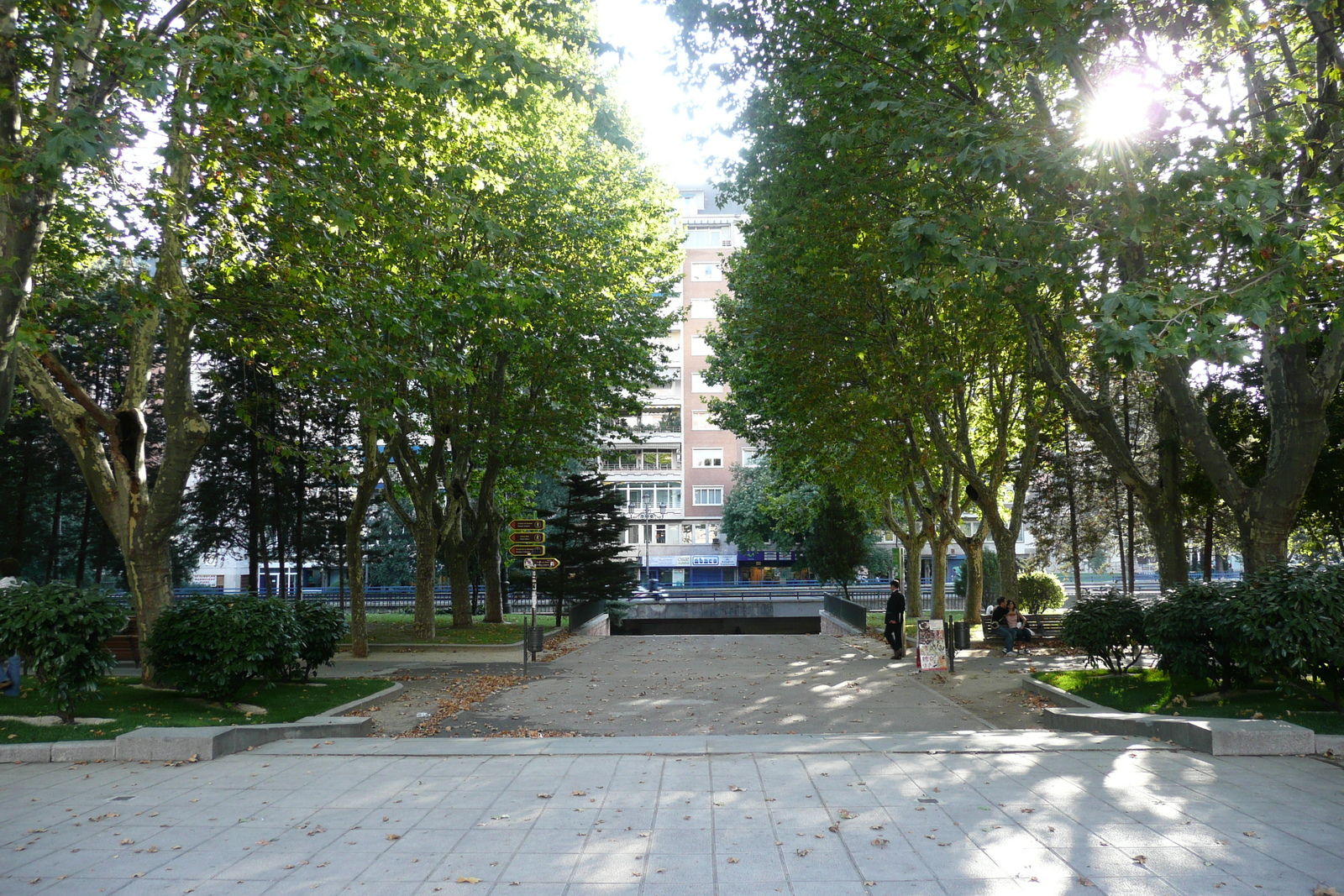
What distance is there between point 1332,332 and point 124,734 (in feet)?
42.5

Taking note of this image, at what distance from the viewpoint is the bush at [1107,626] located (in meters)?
12.9

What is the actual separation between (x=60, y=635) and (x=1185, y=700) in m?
12.6

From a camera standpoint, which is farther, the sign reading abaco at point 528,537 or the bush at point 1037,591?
the bush at point 1037,591

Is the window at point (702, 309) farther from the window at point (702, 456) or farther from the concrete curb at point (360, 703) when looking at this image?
the concrete curb at point (360, 703)

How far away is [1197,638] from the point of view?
10750 mm

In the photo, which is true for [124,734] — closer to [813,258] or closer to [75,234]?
[75,234]

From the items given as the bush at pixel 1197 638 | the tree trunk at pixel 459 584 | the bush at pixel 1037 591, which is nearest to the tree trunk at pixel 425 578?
the tree trunk at pixel 459 584

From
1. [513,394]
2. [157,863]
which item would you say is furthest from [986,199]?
[513,394]

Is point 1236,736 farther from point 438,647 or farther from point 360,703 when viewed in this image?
point 438,647

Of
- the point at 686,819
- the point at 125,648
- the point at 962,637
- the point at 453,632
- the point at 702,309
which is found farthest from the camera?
the point at 702,309

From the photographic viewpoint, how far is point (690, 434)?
A: 60344 millimetres

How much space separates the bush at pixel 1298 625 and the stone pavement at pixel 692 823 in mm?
1393

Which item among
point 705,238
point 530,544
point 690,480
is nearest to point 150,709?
point 530,544

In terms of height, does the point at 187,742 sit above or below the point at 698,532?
below
